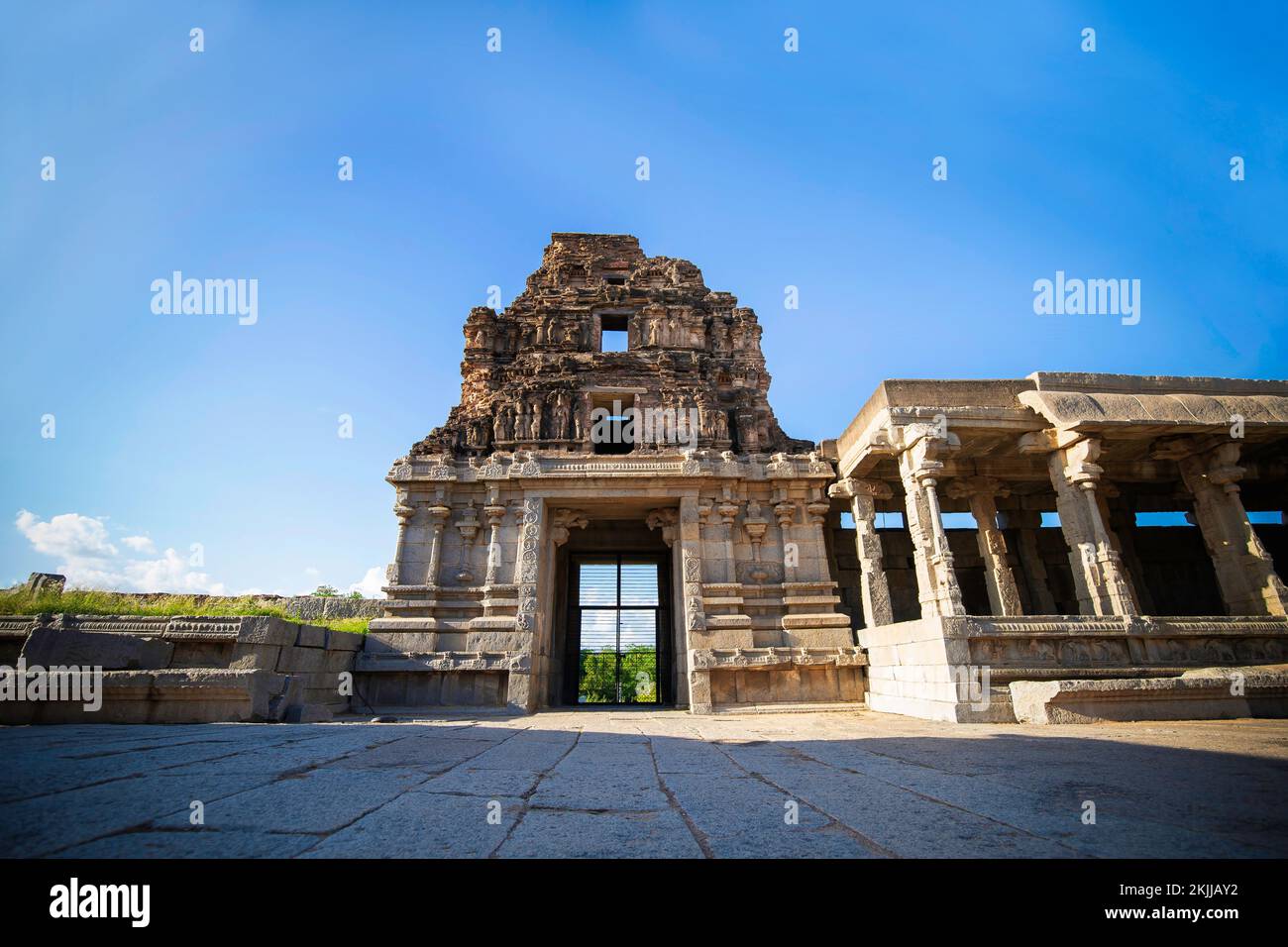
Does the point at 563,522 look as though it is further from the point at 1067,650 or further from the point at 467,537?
the point at 1067,650

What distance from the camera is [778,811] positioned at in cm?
277

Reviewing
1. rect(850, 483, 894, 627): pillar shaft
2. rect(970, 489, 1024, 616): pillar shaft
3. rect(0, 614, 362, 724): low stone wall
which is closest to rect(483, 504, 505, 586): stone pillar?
rect(0, 614, 362, 724): low stone wall

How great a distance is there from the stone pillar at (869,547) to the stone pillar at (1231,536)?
5.73 m

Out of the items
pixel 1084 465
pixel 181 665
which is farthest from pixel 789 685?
pixel 181 665

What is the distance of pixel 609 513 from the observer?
13.8m

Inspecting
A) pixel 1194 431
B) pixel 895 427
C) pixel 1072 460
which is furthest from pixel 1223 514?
pixel 895 427

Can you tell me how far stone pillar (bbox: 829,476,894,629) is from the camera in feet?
37.3

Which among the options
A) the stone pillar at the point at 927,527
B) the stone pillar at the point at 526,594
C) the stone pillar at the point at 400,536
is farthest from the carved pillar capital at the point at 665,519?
the stone pillar at the point at 400,536

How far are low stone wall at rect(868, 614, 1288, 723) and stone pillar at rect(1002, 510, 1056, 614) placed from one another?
18.4 ft

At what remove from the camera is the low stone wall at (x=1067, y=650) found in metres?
8.33

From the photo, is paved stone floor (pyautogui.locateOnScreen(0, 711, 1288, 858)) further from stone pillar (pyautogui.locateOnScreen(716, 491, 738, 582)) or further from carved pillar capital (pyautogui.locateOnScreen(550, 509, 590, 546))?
carved pillar capital (pyautogui.locateOnScreen(550, 509, 590, 546))
